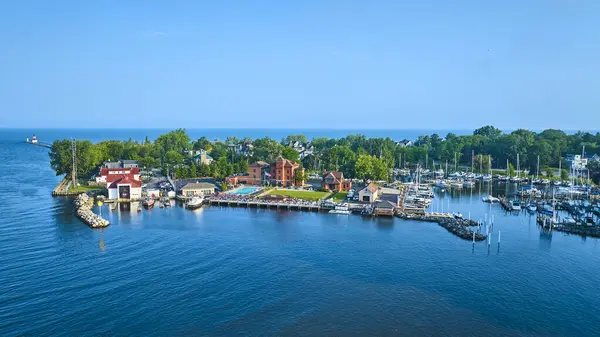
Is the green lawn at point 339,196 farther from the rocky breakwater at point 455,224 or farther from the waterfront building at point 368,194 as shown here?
the rocky breakwater at point 455,224

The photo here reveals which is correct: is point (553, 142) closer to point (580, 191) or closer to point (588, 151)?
point (588, 151)

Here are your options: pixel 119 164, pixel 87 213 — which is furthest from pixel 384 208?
pixel 119 164

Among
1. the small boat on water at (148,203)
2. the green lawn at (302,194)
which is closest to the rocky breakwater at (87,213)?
the small boat on water at (148,203)

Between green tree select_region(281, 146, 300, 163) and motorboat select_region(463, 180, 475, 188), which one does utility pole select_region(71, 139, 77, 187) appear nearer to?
green tree select_region(281, 146, 300, 163)

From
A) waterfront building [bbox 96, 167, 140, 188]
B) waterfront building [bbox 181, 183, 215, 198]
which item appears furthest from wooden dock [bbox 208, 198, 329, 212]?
waterfront building [bbox 96, 167, 140, 188]

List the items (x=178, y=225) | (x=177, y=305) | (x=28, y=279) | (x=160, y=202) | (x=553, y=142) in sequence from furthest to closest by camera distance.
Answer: (x=553, y=142) < (x=160, y=202) < (x=178, y=225) < (x=28, y=279) < (x=177, y=305)

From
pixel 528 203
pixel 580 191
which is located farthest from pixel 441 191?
pixel 580 191

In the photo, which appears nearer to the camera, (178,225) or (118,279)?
(118,279)
